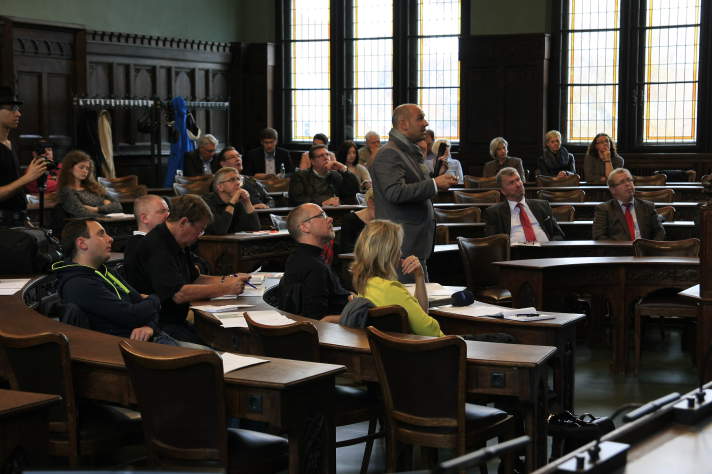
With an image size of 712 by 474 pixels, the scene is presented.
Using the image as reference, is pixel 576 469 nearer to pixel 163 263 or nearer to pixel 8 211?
pixel 163 263

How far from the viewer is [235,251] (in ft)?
27.1

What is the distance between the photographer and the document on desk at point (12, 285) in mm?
5152

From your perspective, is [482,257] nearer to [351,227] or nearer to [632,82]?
[351,227]

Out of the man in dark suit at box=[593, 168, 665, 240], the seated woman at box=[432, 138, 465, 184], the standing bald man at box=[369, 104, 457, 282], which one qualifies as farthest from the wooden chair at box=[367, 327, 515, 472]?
the seated woman at box=[432, 138, 465, 184]

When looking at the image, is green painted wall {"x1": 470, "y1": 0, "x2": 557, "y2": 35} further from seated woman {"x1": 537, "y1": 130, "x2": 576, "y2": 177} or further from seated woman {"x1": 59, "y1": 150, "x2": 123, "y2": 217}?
seated woman {"x1": 59, "y1": 150, "x2": 123, "y2": 217}

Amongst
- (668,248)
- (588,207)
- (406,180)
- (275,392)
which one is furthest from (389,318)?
(588,207)

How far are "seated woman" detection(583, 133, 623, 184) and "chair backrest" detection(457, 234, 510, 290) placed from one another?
499 cm

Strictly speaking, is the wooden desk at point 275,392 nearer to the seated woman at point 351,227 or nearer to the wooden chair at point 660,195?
the seated woman at point 351,227

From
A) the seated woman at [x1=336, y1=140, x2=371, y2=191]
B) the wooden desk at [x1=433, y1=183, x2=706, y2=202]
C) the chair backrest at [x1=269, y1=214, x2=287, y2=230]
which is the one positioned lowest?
the chair backrest at [x1=269, y1=214, x2=287, y2=230]

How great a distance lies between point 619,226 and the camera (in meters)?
8.22

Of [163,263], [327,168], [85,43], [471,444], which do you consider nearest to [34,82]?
[85,43]

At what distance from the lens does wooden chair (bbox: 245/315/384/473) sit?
407 centimetres

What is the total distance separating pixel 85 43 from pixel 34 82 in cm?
110

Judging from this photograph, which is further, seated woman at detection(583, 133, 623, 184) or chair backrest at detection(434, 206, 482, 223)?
seated woman at detection(583, 133, 623, 184)
